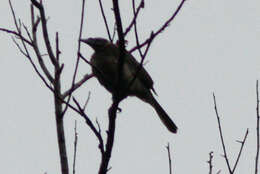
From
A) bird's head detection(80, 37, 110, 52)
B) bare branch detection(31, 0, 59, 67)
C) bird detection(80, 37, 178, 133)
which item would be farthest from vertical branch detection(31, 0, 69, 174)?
bird's head detection(80, 37, 110, 52)

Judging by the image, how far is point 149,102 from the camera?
5.87 m

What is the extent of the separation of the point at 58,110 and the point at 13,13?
870 mm

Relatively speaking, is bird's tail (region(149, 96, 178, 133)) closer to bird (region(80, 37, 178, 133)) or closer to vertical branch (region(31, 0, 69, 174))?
bird (region(80, 37, 178, 133))

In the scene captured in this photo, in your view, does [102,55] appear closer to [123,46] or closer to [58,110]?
[58,110]

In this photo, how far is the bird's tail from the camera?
5.44m

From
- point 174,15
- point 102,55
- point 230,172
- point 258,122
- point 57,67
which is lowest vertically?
point 230,172

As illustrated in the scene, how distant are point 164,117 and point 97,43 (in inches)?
44.7

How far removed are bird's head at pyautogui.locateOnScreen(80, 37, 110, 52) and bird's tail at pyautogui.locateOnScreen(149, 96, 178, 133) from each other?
0.82m

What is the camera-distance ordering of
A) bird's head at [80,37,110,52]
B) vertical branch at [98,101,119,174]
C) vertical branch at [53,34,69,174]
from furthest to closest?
bird's head at [80,37,110,52], vertical branch at [53,34,69,174], vertical branch at [98,101,119,174]

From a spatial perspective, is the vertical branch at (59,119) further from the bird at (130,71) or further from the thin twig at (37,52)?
the bird at (130,71)

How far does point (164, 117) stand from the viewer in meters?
5.70

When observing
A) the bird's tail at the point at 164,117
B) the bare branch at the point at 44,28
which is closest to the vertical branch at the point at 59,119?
the bare branch at the point at 44,28

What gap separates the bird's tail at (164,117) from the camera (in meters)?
5.44

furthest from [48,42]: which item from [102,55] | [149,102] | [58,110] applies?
[149,102]
